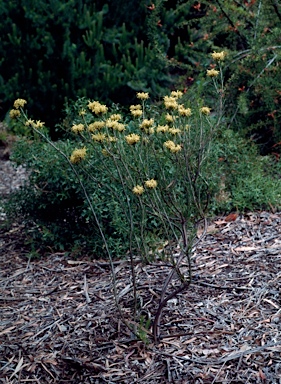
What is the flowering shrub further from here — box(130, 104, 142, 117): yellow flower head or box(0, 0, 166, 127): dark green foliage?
box(0, 0, 166, 127): dark green foliage

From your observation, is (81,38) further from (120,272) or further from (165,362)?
(165,362)

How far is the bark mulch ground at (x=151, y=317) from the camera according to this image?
3.04 metres

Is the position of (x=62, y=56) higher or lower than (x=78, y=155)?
lower

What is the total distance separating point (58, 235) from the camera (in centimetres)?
448

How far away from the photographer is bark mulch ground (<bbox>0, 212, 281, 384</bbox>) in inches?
119

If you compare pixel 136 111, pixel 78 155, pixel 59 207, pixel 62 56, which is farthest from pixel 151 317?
pixel 62 56

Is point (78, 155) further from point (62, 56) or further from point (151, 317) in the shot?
point (62, 56)

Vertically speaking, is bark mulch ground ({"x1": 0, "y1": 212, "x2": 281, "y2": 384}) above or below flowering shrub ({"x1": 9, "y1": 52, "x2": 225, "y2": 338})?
below

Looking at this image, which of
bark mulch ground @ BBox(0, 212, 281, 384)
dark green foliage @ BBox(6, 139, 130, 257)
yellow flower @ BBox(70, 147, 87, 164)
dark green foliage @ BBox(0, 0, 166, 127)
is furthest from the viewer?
dark green foliage @ BBox(0, 0, 166, 127)

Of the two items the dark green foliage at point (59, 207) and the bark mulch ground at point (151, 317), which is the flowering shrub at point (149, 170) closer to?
the dark green foliage at point (59, 207)

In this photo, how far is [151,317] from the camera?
133 inches

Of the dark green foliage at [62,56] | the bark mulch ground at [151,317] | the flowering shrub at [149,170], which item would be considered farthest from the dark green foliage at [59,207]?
the dark green foliage at [62,56]

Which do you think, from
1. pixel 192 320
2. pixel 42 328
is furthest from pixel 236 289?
pixel 42 328

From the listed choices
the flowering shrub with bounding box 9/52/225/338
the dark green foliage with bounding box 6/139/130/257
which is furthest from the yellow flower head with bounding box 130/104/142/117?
the dark green foliage with bounding box 6/139/130/257
